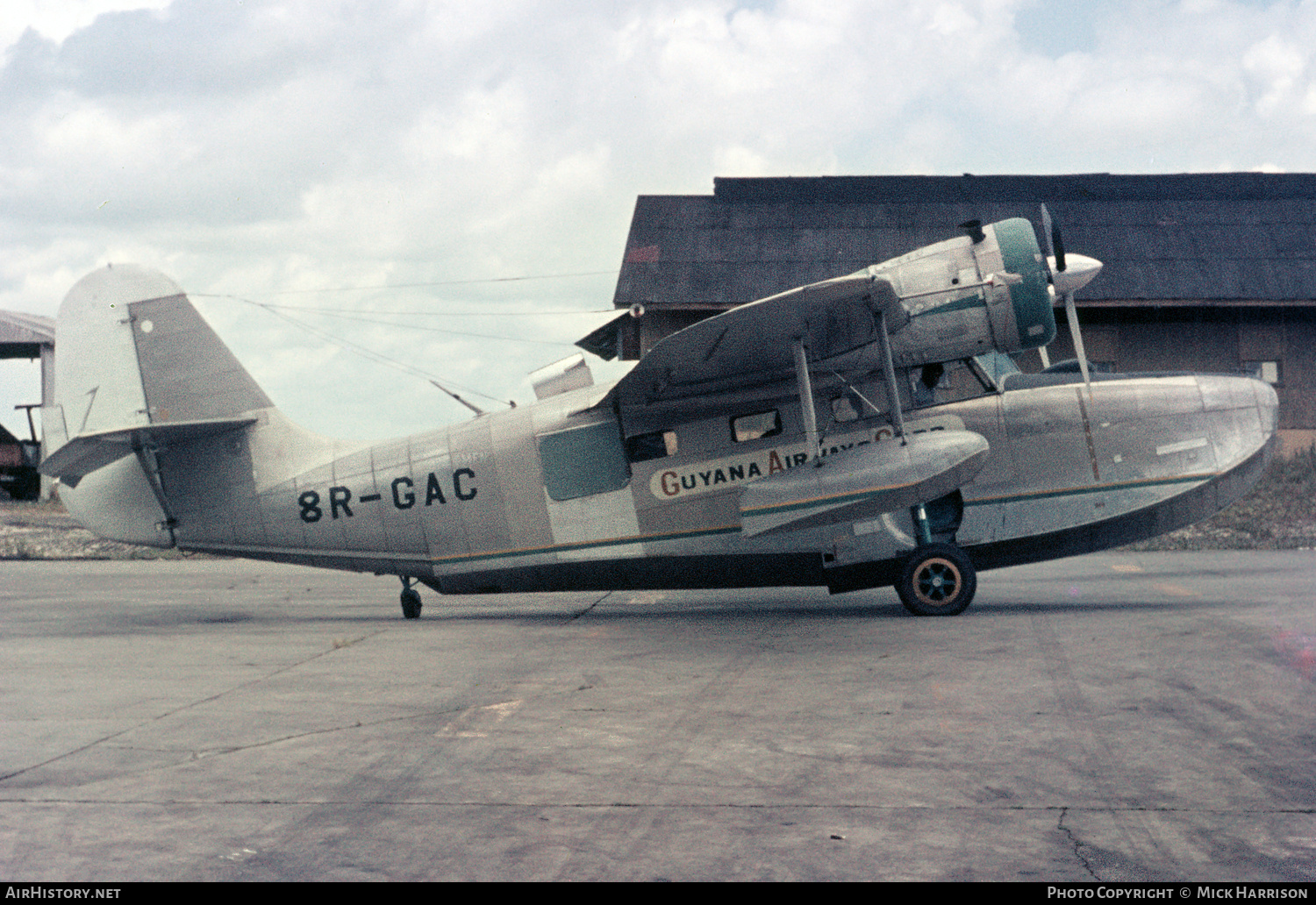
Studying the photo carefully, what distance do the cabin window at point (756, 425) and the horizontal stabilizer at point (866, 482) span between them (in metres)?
1.08

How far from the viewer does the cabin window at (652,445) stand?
1418 cm

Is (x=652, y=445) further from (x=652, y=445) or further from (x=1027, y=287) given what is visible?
(x=1027, y=287)

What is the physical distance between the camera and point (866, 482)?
12586 mm

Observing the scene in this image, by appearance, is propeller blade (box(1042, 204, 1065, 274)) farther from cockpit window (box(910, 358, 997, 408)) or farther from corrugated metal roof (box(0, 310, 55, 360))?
corrugated metal roof (box(0, 310, 55, 360))

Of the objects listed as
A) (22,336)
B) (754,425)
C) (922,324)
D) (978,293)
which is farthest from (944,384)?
(22,336)

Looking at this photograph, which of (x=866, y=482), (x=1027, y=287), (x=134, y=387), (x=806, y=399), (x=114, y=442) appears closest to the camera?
(x=866, y=482)

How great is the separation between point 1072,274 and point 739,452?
14.4 ft

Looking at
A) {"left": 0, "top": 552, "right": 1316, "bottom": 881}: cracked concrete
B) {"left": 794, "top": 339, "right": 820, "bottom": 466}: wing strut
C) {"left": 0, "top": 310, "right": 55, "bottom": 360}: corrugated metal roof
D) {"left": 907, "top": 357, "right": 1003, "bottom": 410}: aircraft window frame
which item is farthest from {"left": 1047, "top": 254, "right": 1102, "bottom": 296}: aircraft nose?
{"left": 0, "top": 310, "right": 55, "bottom": 360}: corrugated metal roof

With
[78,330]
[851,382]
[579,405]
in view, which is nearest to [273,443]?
[78,330]

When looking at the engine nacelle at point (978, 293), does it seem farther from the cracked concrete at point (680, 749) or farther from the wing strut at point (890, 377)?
the cracked concrete at point (680, 749)

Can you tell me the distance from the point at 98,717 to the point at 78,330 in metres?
8.94

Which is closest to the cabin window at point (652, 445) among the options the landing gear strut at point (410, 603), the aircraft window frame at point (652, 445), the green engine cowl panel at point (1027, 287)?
the aircraft window frame at point (652, 445)

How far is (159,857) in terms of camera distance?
487cm

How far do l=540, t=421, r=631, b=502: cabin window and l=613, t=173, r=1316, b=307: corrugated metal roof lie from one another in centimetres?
1432
